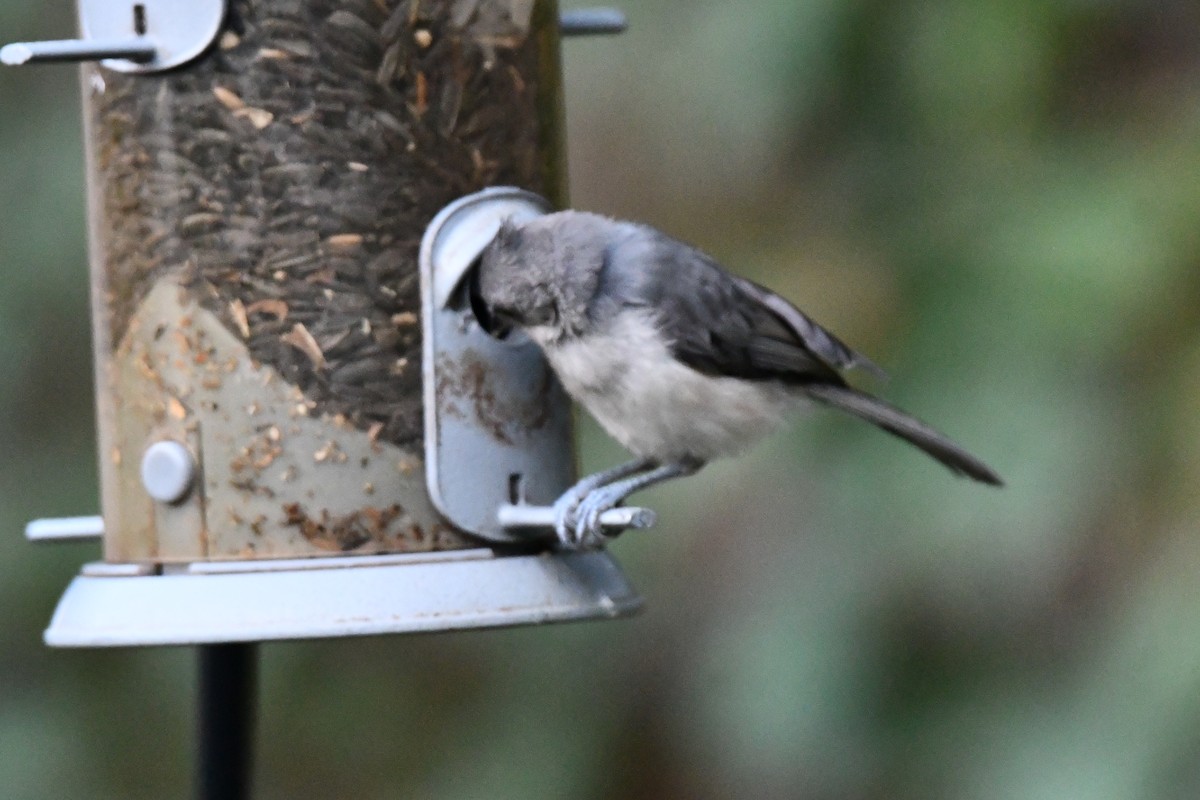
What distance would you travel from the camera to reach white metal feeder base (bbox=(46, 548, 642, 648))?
8.84ft

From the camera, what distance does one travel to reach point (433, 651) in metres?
4.61

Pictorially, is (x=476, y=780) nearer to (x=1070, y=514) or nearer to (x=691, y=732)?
(x=691, y=732)

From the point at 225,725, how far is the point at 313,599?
24 centimetres

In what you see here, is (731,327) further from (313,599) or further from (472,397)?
(313,599)

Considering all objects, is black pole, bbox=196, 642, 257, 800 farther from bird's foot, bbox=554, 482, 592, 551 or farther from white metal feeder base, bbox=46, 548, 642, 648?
bird's foot, bbox=554, 482, 592, 551

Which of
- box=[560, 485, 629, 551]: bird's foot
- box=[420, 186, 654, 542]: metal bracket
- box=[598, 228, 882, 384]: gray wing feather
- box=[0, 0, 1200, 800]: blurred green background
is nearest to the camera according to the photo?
box=[560, 485, 629, 551]: bird's foot

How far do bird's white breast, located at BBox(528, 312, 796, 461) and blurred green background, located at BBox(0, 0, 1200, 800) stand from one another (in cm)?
49

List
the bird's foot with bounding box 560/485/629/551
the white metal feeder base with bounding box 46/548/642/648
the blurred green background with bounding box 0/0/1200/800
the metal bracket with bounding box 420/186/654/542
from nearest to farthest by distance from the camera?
the white metal feeder base with bounding box 46/548/642/648
the bird's foot with bounding box 560/485/629/551
the metal bracket with bounding box 420/186/654/542
the blurred green background with bounding box 0/0/1200/800

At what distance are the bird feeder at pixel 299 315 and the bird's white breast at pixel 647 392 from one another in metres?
0.16

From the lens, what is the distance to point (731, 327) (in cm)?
319

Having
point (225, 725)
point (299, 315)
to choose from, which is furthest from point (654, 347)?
point (225, 725)

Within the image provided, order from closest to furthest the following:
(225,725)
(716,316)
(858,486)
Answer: (225,725)
(716,316)
(858,486)

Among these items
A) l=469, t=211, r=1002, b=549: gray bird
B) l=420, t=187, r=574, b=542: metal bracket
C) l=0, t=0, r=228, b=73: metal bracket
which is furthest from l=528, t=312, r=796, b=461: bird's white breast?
l=0, t=0, r=228, b=73: metal bracket

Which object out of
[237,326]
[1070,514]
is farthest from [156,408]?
[1070,514]
